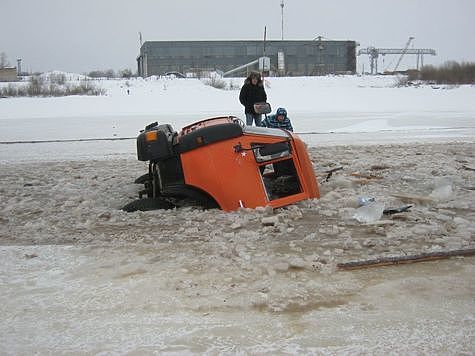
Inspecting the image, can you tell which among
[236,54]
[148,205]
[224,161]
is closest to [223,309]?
[224,161]

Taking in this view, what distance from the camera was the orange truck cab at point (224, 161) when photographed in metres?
5.45

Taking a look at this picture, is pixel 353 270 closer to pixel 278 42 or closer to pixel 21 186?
pixel 21 186

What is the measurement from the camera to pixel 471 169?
26.4 ft

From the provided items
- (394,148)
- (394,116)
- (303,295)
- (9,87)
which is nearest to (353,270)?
(303,295)

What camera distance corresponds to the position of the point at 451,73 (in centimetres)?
3809

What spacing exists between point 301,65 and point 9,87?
40.5m

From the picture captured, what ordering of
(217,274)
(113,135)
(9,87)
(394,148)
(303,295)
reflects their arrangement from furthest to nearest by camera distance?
(9,87) → (113,135) → (394,148) → (217,274) → (303,295)

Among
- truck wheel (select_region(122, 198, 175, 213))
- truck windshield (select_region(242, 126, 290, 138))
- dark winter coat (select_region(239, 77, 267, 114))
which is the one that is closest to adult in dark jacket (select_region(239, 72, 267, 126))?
dark winter coat (select_region(239, 77, 267, 114))

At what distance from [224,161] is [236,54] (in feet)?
202

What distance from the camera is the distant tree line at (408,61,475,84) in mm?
37438

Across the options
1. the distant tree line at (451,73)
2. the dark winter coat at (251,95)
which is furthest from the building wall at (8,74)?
the dark winter coat at (251,95)

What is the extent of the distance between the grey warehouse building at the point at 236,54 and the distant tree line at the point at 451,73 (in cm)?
2358

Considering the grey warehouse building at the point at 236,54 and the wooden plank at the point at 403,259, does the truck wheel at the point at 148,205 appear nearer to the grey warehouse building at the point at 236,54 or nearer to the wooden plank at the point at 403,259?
the wooden plank at the point at 403,259

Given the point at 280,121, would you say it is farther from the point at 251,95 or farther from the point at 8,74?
the point at 8,74
